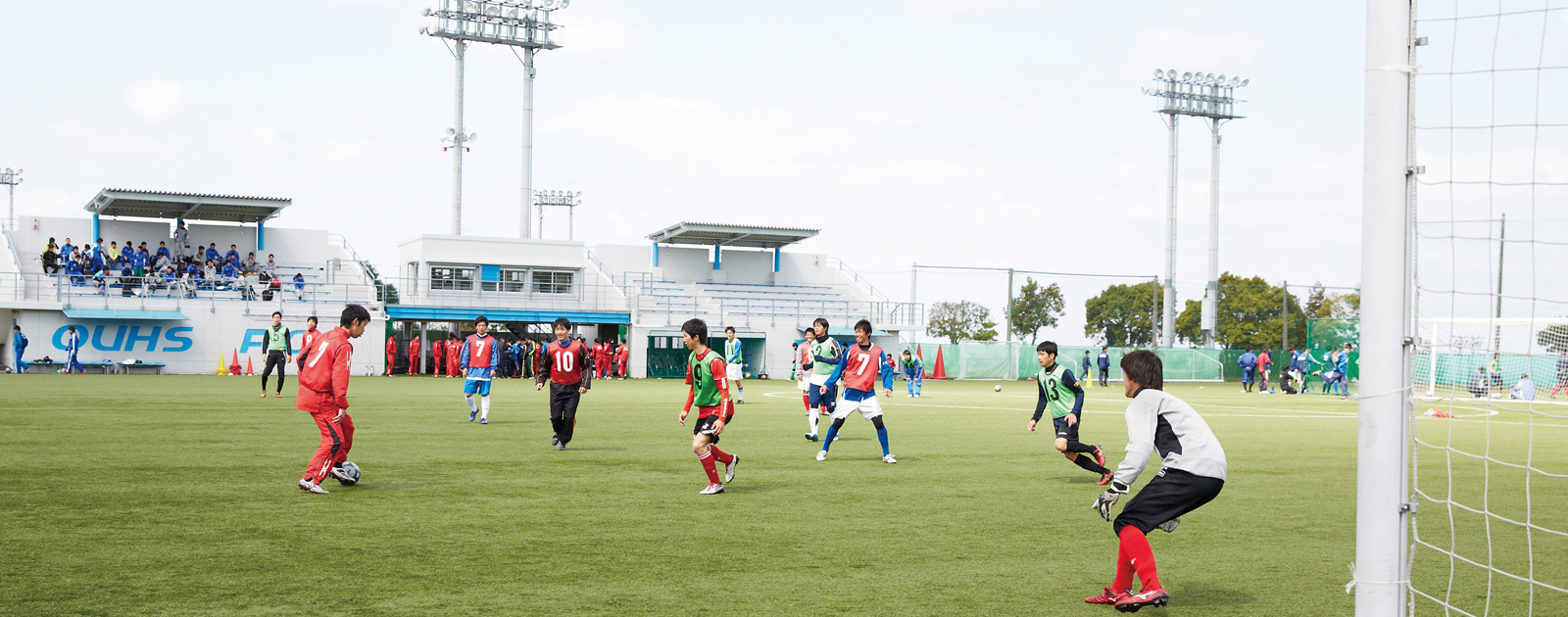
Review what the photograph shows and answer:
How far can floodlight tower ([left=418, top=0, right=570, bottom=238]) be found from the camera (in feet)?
145

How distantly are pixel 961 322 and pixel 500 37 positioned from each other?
4764cm

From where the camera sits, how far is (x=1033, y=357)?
49.6m

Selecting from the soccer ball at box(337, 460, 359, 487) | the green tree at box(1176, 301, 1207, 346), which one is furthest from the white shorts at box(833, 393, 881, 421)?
the green tree at box(1176, 301, 1207, 346)

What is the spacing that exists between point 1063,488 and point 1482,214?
5557mm

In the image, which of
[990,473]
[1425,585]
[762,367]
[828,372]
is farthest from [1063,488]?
[762,367]

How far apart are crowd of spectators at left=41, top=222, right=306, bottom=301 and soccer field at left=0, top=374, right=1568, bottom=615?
26.0 metres

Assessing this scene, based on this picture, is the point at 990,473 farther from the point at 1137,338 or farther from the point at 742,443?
the point at 1137,338

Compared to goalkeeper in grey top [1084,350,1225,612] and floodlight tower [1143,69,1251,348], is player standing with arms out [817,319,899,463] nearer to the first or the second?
goalkeeper in grey top [1084,350,1225,612]

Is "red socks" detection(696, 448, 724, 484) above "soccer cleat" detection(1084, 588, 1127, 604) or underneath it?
above

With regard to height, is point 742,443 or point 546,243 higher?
point 546,243

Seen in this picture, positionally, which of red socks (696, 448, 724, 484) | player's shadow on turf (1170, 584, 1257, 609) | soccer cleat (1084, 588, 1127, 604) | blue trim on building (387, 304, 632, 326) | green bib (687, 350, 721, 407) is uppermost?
blue trim on building (387, 304, 632, 326)

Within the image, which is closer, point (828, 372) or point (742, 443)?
point (742, 443)

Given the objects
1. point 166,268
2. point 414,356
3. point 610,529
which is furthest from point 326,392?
point 166,268

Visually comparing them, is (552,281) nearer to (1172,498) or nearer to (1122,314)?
(1172,498)
